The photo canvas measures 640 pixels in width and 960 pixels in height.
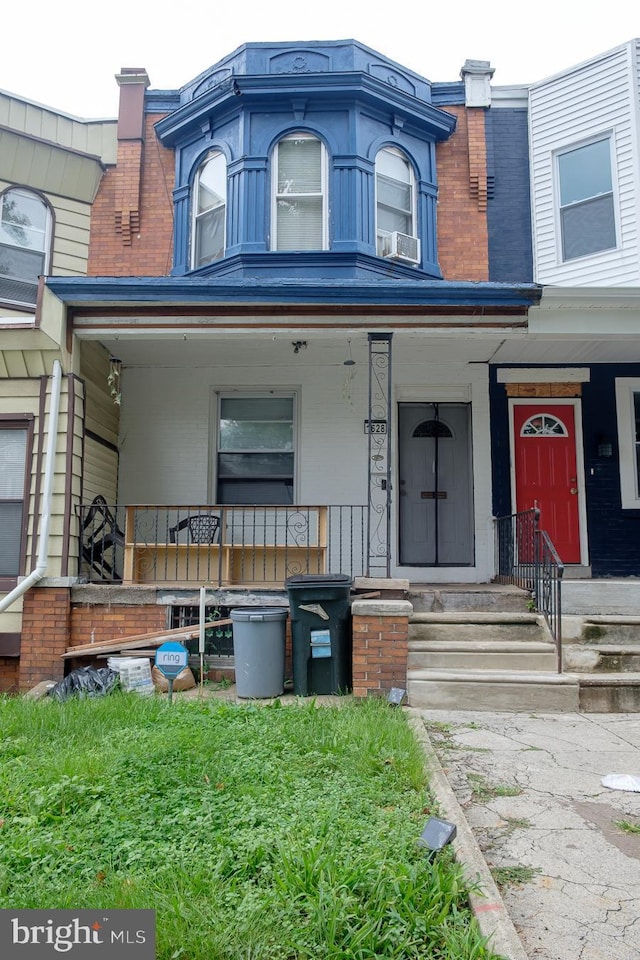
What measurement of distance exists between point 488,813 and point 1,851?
7.75 feet

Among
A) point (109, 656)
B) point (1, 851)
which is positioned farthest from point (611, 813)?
point (109, 656)

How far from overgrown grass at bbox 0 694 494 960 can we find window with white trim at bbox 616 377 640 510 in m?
5.67

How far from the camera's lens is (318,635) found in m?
6.30

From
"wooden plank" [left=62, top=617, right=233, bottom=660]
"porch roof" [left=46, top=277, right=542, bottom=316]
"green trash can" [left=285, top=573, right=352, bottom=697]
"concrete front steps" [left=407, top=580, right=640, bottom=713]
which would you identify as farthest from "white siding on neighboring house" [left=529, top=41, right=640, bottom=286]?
"wooden plank" [left=62, top=617, right=233, bottom=660]

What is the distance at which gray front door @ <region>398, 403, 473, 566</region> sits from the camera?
29.9 feet

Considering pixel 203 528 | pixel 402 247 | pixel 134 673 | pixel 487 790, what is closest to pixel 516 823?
pixel 487 790

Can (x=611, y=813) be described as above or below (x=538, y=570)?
below

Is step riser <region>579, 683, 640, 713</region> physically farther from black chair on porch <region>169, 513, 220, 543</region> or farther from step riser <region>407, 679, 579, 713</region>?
black chair on porch <region>169, 513, 220, 543</region>

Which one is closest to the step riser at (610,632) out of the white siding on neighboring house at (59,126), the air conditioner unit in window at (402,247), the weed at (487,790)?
the weed at (487,790)

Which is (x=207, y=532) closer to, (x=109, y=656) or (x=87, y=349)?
(x=109, y=656)

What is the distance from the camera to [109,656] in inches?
273

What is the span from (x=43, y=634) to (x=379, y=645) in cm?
349

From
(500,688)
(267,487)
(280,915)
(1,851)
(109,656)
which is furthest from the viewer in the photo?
(267,487)

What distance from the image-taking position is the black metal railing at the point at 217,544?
300 inches
